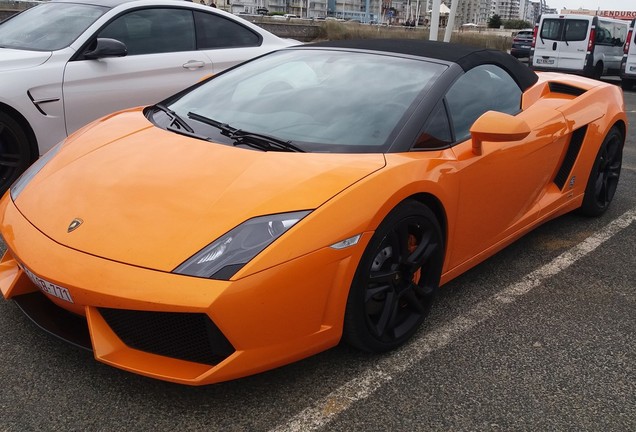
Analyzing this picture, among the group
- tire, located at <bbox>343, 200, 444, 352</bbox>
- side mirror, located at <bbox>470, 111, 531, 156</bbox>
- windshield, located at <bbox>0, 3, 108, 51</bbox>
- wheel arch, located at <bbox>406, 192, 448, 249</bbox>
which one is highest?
windshield, located at <bbox>0, 3, 108, 51</bbox>

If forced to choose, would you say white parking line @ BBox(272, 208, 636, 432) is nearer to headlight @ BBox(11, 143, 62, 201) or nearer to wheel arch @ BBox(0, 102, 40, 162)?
headlight @ BBox(11, 143, 62, 201)

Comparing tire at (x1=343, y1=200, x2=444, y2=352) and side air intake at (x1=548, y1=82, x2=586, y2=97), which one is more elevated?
side air intake at (x1=548, y1=82, x2=586, y2=97)

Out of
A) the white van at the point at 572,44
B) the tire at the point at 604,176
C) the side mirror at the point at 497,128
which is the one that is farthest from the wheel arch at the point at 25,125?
the white van at the point at 572,44

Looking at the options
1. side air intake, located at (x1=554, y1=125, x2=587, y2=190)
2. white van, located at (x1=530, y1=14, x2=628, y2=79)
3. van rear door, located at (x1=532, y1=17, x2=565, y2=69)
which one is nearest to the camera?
side air intake, located at (x1=554, y1=125, x2=587, y2=190)

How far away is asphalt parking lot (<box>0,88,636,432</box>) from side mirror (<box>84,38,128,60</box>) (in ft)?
7.69

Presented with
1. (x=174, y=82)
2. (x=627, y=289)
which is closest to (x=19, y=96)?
(x=174, y=82)

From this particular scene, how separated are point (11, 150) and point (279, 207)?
2.74 meters

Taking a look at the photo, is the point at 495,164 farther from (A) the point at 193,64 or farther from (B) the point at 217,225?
(A) the point at 193,64

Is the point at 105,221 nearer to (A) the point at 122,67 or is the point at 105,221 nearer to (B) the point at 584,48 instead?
(A) the point at 122,67

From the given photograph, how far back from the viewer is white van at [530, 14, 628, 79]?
16.7m

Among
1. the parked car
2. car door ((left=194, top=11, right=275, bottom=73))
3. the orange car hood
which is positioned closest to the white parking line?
the orange car hood

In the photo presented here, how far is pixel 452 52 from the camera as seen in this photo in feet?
10.3

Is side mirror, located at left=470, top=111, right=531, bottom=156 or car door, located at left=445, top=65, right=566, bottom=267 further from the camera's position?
car door, located at left=445, top=65, right=566, bottom=267

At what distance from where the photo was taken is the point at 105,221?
211cm
